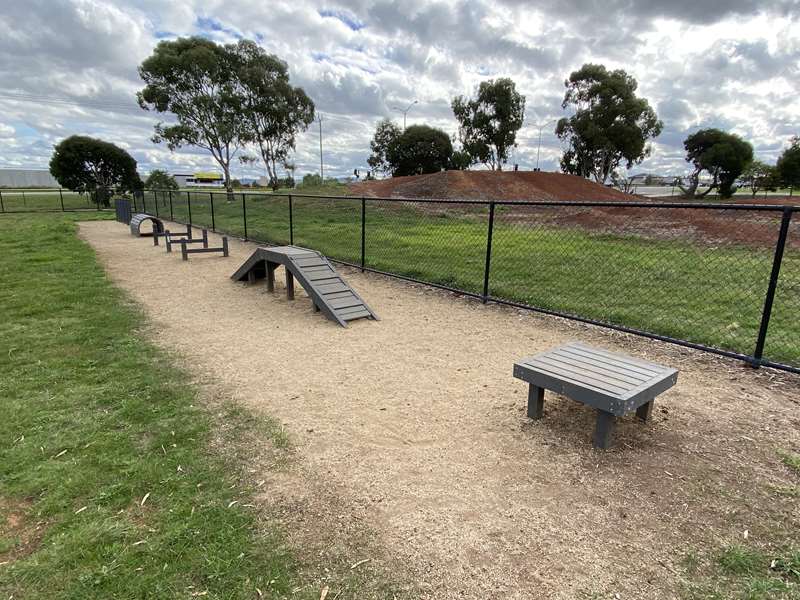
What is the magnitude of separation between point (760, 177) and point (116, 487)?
73.4 metres

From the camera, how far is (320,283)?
253 inches

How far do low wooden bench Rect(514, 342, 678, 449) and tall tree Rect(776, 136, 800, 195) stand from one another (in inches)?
2377

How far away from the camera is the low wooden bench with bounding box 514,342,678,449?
114 inches

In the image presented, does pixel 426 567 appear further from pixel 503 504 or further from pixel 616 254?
pixel 616 254

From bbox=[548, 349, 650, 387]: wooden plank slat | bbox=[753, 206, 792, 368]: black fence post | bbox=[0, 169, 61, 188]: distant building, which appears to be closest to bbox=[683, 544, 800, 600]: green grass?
bbox=[548, 349, 650, 387]: wooden plank slat

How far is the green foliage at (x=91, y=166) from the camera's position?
105 feet

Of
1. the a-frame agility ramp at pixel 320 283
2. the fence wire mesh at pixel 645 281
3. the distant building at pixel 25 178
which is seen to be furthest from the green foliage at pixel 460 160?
the distant building at pixel 25 178

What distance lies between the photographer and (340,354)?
15.9 ft

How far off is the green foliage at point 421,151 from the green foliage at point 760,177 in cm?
3198

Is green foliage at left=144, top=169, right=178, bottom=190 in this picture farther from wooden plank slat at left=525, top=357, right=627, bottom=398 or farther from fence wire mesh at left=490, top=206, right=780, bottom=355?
wooden plank slat at left=525, top=357, right=627, bottom=398

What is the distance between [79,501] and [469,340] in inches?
150

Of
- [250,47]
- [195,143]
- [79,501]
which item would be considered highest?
[250,47]

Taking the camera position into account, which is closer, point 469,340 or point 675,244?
point 469,340

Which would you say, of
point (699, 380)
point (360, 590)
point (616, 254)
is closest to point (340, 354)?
point (360, 590)
